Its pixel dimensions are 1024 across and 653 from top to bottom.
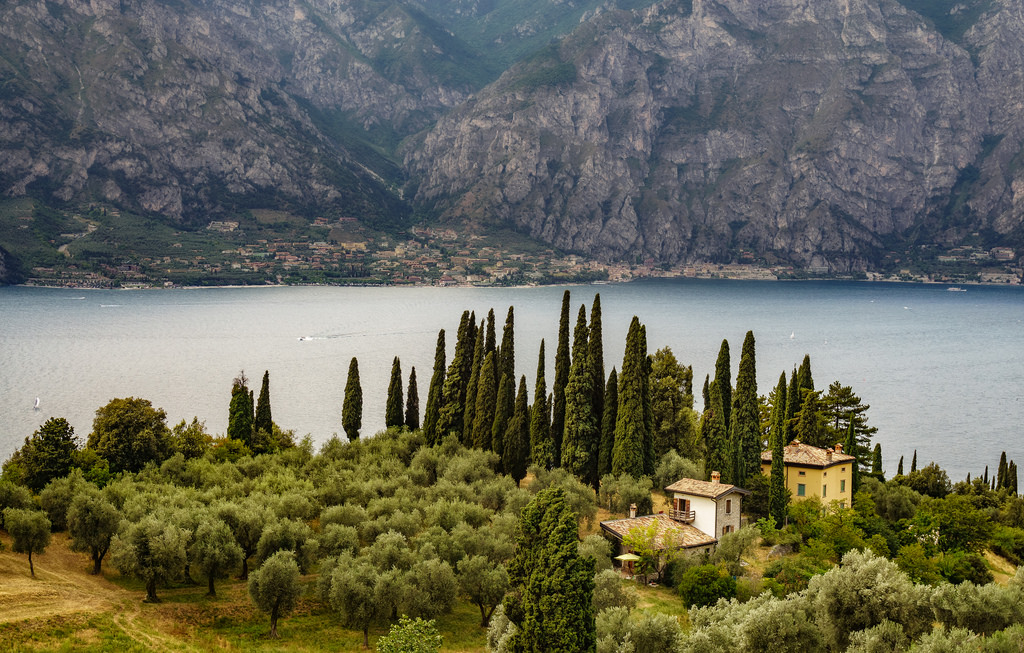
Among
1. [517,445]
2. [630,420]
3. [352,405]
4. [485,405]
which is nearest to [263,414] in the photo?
[352,405]

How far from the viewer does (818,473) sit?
56500 mm

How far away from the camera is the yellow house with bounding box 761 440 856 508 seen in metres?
56.8

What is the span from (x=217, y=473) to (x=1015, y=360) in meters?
178

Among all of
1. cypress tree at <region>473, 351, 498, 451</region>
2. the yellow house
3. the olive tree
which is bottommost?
the olive tree

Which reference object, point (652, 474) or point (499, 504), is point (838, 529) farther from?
point (499, 504)

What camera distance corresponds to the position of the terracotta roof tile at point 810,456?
5678cm

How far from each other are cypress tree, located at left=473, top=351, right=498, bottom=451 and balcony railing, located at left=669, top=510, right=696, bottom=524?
18414 mm

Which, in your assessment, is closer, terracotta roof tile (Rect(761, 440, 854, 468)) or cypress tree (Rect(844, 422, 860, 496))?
terracotta roof tile (Rect(761, 440, 854, 468))

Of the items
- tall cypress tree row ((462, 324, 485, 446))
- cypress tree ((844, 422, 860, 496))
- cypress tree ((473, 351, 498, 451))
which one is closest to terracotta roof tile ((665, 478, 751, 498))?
Answer: cypress tree ((844, 422, 860, 496))

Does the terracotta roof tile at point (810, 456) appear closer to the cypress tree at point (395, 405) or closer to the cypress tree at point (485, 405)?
the cypress tree at point (485, 405)

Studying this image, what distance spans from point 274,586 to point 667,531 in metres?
22.1

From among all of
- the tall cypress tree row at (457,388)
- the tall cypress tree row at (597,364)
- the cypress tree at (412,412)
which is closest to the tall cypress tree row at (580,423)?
the tall cypress tree row at (597,364)

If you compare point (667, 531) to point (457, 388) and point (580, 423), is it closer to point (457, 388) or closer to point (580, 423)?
point (580, 423)

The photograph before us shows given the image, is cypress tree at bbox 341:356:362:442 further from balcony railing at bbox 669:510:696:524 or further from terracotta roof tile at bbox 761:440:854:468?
terracotta roof tile at bbox 761:440:854:468
